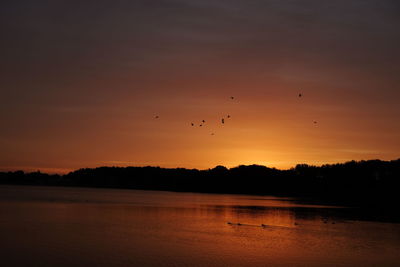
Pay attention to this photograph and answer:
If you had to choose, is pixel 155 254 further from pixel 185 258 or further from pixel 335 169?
pixel 335 169

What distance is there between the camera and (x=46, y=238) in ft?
135

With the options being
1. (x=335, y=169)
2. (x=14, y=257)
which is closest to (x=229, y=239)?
(x=14, y=257)

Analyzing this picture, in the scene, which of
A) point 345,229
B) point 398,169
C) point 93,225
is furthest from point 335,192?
point 93,225

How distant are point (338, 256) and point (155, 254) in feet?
44.4

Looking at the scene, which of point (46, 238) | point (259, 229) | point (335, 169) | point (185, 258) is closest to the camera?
point (185, 258)

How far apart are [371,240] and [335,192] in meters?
124

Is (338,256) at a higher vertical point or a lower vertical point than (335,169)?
lower

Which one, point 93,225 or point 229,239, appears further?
point 93,225

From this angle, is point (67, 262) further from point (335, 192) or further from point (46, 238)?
point (335, 192)

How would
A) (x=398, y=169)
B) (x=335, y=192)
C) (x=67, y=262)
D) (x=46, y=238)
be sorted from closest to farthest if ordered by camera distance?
(x=67, y=262)
(x=46, y=238)
(x=398, y=169)
(x=335, y=192)

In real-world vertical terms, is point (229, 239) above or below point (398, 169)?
below

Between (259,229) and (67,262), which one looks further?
(259,229)

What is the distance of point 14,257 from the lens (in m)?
31.9

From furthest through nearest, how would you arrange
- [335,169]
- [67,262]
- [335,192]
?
[335,169], [335,192], [67,262]
